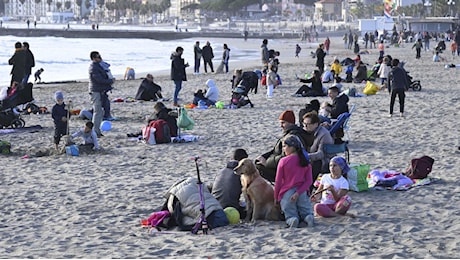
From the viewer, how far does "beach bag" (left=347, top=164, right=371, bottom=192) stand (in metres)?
8.81

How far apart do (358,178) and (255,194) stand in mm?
1645

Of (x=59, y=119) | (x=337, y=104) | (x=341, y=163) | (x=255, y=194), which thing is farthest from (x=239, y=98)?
(x=255, y=194)

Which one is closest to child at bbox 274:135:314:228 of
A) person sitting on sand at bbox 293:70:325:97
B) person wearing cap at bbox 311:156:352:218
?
person wearing cap at bbox 311:156:352:218

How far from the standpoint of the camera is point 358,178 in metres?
8.88

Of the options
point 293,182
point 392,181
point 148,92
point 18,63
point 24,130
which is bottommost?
point 24,130

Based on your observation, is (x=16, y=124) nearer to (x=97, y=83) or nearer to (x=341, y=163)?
(x=97, y=83)

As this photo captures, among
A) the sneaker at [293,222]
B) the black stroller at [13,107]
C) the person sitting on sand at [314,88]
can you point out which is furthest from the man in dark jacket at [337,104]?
the person sitting on sand at [314,88]

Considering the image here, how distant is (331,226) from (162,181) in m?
2.74

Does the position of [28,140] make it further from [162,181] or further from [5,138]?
[162,181]

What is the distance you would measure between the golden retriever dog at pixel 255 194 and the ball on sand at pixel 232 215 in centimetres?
13

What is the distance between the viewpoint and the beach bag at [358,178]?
28.9 feet

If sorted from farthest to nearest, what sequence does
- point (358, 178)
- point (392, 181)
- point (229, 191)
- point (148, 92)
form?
point (148, 92)
point (392, 181)
point (358, 178)
point (229, 191)

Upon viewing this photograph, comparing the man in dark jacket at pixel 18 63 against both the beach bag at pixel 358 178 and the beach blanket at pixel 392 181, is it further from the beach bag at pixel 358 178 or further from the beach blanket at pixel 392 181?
the beach bag at pixel 358 178

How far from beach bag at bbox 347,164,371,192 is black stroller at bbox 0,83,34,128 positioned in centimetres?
719
